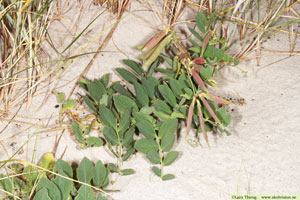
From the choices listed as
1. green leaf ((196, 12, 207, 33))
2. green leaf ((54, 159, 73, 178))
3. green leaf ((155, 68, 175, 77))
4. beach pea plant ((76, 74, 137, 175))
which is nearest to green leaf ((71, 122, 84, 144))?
beach pea plant ((76, 74, 137, 175))

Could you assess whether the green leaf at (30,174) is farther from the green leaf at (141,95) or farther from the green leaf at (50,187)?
the green leaf at (141,95)

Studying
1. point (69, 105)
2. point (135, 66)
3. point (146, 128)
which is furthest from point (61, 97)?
point (146, 128)

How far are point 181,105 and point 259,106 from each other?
0.28 m

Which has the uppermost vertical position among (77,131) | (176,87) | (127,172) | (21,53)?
(21,53)

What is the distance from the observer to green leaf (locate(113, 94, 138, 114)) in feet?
5.16

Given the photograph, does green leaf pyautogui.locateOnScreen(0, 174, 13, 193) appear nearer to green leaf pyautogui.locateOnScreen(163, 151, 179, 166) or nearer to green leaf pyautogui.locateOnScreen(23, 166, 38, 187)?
green leaf pyautogui.locateOnScreen(23, 166, 38, 187)

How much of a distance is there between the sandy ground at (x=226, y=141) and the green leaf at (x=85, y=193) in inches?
4.4

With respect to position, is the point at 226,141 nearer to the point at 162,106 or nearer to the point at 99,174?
the point at 162,106

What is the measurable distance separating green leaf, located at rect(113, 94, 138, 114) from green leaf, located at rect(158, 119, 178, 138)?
0.43 feet

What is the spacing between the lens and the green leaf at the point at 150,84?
5.28 feet

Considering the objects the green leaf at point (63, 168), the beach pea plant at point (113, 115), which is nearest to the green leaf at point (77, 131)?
the beach pea plant at point (113, 115)

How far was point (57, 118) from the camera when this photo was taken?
167 centimetres

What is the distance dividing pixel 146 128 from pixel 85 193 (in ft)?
0.90

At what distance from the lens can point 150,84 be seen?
161 centimetres
